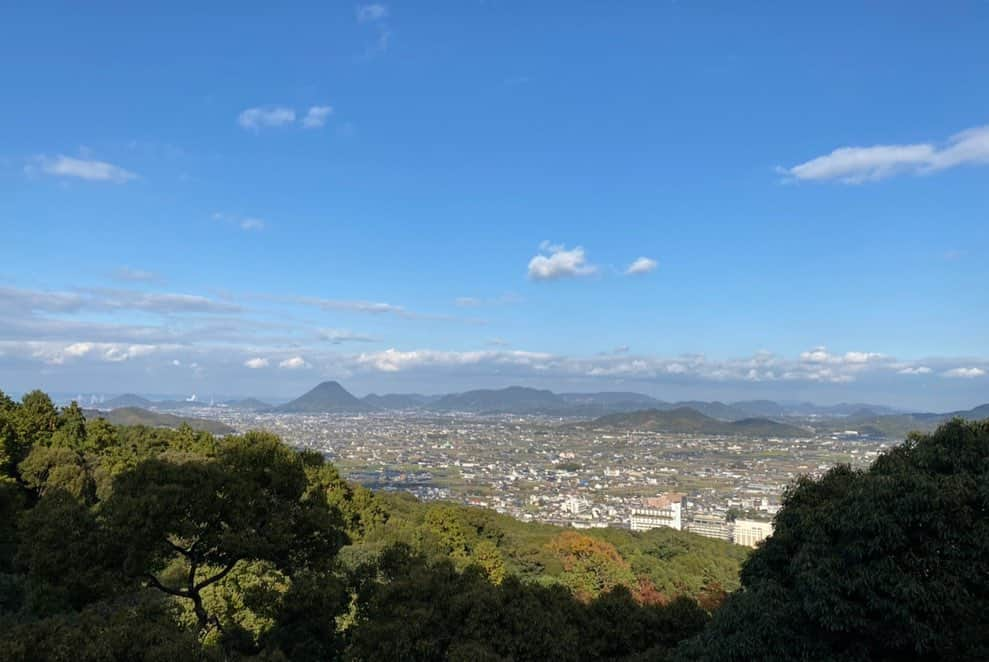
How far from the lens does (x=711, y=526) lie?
146 ft

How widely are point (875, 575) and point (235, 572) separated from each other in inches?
467

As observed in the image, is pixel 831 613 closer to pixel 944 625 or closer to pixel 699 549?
pixel 944 625

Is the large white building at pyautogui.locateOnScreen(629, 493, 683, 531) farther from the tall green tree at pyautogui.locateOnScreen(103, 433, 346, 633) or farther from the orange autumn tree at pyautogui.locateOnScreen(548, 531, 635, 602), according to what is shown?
the tall green tree at pyautogui.locateOnScreen(103, 433, 346, 633)

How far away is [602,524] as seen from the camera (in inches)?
1796

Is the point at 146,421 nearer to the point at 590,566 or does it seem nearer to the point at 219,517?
the point at 590,566

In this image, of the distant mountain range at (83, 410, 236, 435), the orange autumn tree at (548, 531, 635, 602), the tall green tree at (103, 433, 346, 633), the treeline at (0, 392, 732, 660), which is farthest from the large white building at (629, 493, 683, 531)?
the distant mountain range at (83, 410, 236, 435)

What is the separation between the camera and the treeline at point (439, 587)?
577 cm

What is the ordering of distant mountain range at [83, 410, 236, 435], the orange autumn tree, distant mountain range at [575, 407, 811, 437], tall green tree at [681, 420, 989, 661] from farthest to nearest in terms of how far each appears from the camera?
distant mountain range at [575, 407, 811, 437], distant mountain range at [83, 410, 236, 435], the orange autumn tree, tall green tree at [681, 420, 989, 661]

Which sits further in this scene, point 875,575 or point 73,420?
point 73,420

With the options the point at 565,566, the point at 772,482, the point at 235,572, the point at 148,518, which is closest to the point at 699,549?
the point at 565,566

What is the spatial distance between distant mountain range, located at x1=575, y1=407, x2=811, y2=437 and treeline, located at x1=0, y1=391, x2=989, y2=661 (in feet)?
388

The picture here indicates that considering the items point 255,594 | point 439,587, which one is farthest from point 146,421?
point 439,587

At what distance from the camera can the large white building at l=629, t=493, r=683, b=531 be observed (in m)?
45.4

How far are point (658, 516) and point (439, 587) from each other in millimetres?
43665
